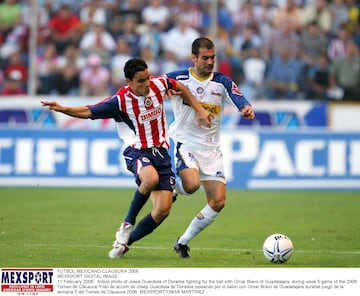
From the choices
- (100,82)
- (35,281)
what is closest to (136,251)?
(35,281)

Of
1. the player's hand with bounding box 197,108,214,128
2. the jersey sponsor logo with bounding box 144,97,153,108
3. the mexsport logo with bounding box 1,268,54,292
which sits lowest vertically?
the mexsport logo with bounding box 1,268,54,292

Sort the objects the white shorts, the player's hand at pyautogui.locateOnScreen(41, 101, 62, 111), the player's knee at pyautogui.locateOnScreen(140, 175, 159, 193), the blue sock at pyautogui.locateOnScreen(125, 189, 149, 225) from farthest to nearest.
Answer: the white shorts
the blue sock at pyautogui.locateOnScreen(125, 189, 149, 225)
the player's knee at pyautogui.locateOnScreen(140, 175, 159, 193)
the player's hand at pyautogui.locateOnScreen(41, 101, 62, 111)

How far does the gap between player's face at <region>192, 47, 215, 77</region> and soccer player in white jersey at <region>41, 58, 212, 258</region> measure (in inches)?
13.0

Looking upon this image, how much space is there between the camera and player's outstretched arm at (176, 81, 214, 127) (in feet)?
35.1

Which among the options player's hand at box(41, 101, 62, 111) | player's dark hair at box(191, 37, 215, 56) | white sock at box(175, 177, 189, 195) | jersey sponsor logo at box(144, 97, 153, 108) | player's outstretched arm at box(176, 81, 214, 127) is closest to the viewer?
player's hand at box(41, 101, 62, 111)

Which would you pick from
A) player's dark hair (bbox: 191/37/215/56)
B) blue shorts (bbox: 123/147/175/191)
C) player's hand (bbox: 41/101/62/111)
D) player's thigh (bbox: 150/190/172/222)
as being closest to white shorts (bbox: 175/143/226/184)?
blue shorts (bbox: 123/147/175/191)

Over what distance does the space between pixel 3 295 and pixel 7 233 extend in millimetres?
4239

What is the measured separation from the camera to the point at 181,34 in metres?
22.7

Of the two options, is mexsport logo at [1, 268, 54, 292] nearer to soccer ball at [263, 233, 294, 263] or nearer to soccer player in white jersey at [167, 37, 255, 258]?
soccer player in white jersey at [167, 37, 255, 258]

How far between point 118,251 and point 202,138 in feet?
5.50

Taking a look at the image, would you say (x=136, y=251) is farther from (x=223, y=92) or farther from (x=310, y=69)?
(x=310, y=69)

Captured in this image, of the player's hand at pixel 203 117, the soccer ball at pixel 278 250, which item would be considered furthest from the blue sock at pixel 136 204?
the soccer ball at pixel 278 250

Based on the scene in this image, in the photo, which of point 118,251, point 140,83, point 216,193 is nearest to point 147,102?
point 140,83

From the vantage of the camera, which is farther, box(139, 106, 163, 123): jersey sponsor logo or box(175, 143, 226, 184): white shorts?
box(175, 143, 226, 184): white shorts
